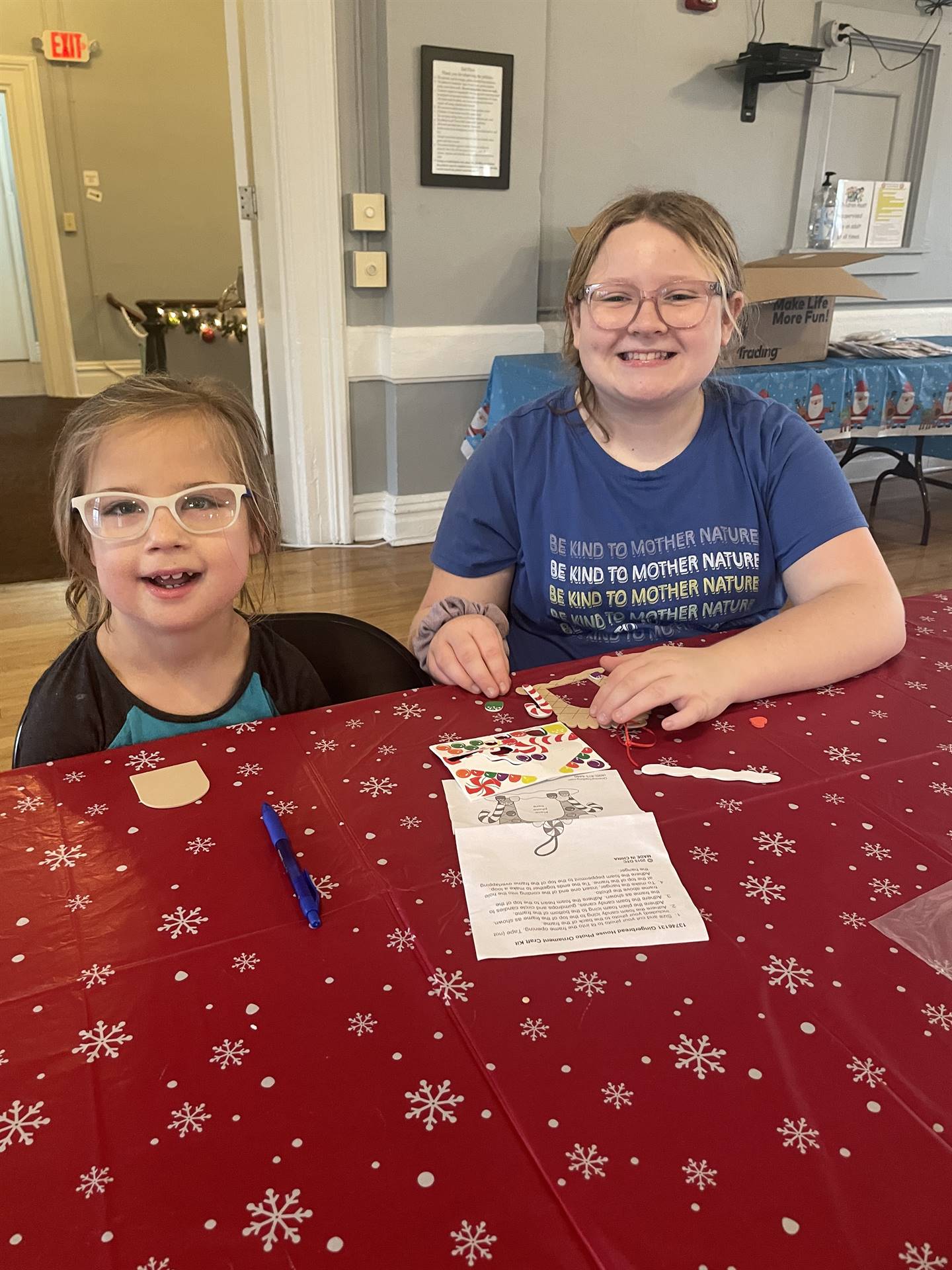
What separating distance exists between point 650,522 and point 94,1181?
1.03 metres

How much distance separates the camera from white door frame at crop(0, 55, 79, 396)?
247 inches

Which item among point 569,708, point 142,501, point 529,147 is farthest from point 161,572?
point 529,147

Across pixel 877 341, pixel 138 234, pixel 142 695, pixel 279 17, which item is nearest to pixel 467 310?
pixel 279 17

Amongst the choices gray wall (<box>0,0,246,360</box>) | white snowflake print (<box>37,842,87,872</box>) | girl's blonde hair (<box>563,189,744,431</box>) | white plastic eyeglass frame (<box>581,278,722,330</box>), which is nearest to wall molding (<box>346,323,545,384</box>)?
girl's blonde hair (<box>563,189,744,431</box>)

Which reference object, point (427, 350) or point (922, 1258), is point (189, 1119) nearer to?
point (922, 1258)

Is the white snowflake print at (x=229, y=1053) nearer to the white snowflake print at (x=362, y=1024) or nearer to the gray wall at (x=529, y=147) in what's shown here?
the white snowflake print at (x=362, y=1024)

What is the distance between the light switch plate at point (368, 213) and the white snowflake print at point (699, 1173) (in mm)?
3331

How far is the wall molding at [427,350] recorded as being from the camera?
136 inches

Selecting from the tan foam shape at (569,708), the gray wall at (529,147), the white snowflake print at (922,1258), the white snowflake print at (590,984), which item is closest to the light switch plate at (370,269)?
the gray wall at (529,147)

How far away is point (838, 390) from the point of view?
3436 millimetres

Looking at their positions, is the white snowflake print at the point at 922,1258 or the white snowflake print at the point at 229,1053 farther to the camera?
the white snowflake print at the point at 229,1053

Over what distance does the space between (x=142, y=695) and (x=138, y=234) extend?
658 centimetres

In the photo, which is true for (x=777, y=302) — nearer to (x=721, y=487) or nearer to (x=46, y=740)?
(x=721, y=487)

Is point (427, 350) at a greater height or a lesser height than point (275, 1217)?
greater
